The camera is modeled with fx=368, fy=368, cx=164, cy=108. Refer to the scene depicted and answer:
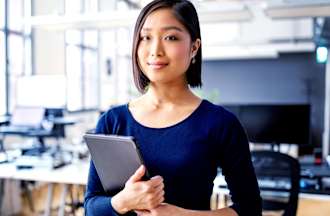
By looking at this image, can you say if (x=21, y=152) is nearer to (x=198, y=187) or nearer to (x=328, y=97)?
(x=198, y=187)

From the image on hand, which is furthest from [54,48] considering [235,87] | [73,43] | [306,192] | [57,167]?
[235,87]

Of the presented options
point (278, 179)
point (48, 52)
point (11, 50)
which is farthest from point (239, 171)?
point (48, 52)

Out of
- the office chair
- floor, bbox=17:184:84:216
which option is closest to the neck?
the office chair

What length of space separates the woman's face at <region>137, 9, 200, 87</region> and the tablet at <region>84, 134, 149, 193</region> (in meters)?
0.20

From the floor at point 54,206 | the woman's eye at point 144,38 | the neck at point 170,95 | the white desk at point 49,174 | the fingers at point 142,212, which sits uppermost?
the woman's eye at point 144,38

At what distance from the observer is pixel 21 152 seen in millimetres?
3244

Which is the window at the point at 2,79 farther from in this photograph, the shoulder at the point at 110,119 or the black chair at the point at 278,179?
the shoulder at the point at 110,119

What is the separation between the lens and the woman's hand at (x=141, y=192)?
837 mm

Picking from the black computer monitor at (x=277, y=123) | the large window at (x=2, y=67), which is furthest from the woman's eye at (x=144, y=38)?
the large window at (x=2, y=67)

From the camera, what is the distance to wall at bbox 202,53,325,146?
9250 millimetres

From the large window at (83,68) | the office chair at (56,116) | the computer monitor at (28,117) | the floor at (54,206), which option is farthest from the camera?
the large window at (83,68)

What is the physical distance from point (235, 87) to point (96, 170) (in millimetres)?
9228

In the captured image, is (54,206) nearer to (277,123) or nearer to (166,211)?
(277,123)

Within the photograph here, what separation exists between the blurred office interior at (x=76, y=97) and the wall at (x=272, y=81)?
52.6 inches
